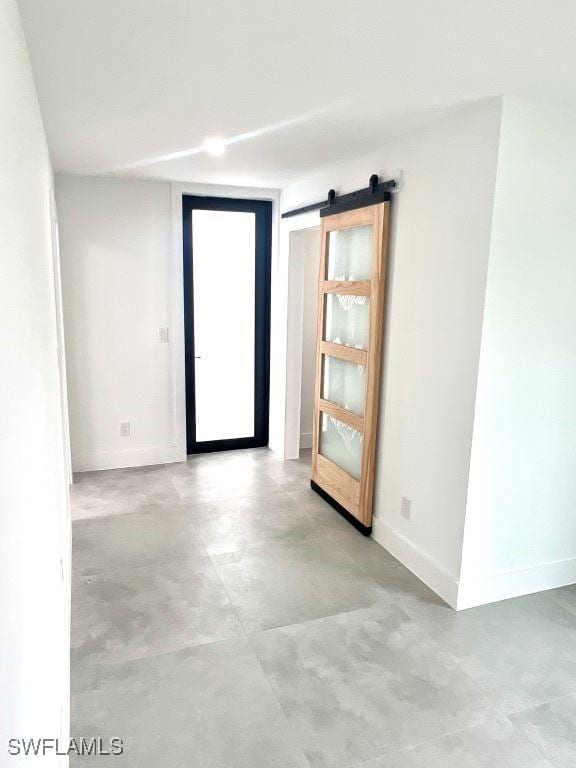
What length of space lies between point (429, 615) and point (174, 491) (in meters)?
2.14

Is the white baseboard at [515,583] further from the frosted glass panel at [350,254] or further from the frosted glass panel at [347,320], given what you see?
the frosted glass panel at [350,254]

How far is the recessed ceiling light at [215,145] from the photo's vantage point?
2.93 m

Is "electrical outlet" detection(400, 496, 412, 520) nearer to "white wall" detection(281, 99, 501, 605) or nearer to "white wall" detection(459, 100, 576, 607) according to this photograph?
"white wall" detection(281, 99, 501, 605)

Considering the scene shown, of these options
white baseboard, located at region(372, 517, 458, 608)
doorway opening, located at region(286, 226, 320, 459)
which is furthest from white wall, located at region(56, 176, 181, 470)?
white baseboard, located at region(372, 517, 458, 608)

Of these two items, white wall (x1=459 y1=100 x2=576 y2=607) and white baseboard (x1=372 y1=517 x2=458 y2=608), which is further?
white baseboard (x1=372 y1=517 x2=458 y2=608)

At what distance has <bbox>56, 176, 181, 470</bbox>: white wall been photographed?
415 centimetres

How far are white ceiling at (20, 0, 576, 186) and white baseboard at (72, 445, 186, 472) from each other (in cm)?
247

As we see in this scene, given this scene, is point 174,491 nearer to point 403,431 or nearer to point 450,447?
point 403,431

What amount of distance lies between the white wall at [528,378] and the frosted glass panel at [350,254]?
1.02 meters

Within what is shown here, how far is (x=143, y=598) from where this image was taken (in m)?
2.71

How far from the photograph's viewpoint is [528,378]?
257 cm

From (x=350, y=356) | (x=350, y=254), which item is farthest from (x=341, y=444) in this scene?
(x=350, y=254)

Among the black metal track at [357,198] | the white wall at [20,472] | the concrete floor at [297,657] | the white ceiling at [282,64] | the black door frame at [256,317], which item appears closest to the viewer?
the white wall at [20,472]

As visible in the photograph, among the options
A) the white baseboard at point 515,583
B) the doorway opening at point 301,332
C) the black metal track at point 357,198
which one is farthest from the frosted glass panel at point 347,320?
the white baseboard at point 515,583
